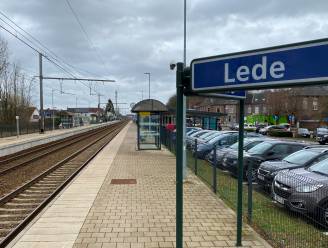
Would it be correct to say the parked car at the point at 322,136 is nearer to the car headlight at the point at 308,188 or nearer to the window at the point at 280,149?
the window at the point at 280,149

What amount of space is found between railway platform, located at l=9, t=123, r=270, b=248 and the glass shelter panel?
38.2ft

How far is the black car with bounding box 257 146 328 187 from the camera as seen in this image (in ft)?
Answer: 33.8

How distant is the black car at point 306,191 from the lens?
680cm

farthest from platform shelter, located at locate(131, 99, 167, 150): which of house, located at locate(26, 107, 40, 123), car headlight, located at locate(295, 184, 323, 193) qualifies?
house, located at locate(26, 107, 40, 123)

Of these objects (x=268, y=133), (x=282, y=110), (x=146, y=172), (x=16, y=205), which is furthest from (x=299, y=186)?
(x=282, y=110)

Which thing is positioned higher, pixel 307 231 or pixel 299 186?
pixel 299 186

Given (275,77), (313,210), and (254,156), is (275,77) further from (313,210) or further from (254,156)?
(254,156)

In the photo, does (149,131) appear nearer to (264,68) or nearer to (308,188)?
(308,188)

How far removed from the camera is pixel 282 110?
71562 mm

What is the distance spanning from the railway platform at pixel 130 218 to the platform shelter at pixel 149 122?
11492 mm

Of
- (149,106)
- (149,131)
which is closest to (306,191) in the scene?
(149,106)

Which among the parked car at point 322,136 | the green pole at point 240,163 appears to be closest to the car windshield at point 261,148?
the green pole at point 240,163

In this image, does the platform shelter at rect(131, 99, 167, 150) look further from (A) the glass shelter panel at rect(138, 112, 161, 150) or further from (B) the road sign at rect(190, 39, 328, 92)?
(B) the road sign at rect(190, 39, 328, 92)

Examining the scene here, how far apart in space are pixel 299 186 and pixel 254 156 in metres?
5.38
